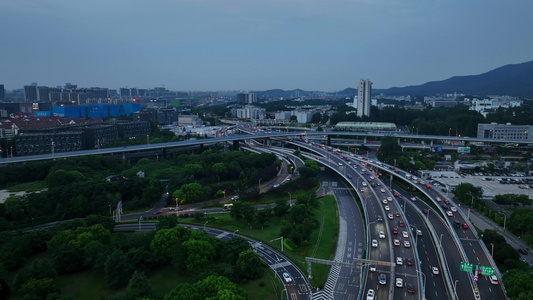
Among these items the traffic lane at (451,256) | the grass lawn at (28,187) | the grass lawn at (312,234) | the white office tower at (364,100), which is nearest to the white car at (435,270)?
the traffic lane at (451,256)

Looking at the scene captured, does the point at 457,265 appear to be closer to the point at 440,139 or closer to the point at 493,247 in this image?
the point at 493,247

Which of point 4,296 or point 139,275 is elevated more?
point 139,275

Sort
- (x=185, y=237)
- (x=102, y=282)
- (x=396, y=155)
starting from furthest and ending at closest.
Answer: (x=396, y=155), (x=185, y=237), (x=102, y=282)

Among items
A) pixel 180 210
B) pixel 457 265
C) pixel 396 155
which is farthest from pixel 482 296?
pixel 396 155

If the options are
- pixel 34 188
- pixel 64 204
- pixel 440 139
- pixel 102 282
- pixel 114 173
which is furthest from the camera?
pixel 440 139

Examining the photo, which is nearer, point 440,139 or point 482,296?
point 482,296

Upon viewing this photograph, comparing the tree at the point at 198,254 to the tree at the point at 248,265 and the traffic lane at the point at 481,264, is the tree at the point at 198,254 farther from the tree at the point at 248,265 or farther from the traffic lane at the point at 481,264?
the traffic lane at the point at 481,264
